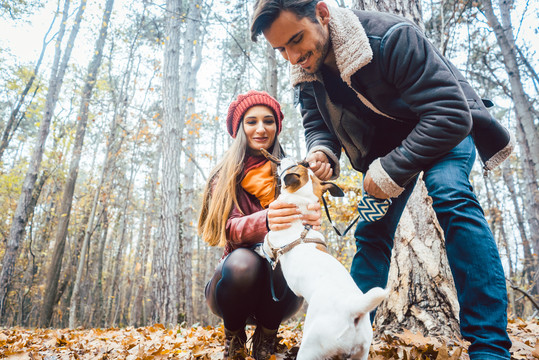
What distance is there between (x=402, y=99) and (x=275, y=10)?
2.64ft

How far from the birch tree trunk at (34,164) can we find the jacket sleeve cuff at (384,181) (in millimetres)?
9371

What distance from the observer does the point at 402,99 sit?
1.68 metres

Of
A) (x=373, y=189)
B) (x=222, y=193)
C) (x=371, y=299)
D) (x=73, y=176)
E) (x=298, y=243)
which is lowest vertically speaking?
(x=371, y=299)

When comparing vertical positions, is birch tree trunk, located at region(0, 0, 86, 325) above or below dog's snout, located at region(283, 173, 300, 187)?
above

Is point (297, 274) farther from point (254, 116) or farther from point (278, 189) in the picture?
point (254, 116)

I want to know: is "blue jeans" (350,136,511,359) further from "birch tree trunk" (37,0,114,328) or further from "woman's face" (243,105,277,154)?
"birch tree trunk" (37,0,114,328)

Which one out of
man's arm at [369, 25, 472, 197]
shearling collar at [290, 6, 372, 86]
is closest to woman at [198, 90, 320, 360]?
man's arm at [369, 25, 472, 197]

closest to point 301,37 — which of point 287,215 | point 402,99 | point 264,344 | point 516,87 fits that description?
point 402,99

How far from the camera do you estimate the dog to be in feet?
3.95

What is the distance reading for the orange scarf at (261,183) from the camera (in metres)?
2.31

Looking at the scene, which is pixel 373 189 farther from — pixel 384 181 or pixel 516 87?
pixel 516 87

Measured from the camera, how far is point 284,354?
2.20 meters

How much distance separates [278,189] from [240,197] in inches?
12.3

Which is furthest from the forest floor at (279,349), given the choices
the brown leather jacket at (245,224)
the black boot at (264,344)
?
the brown leather jacket at (245,224)
